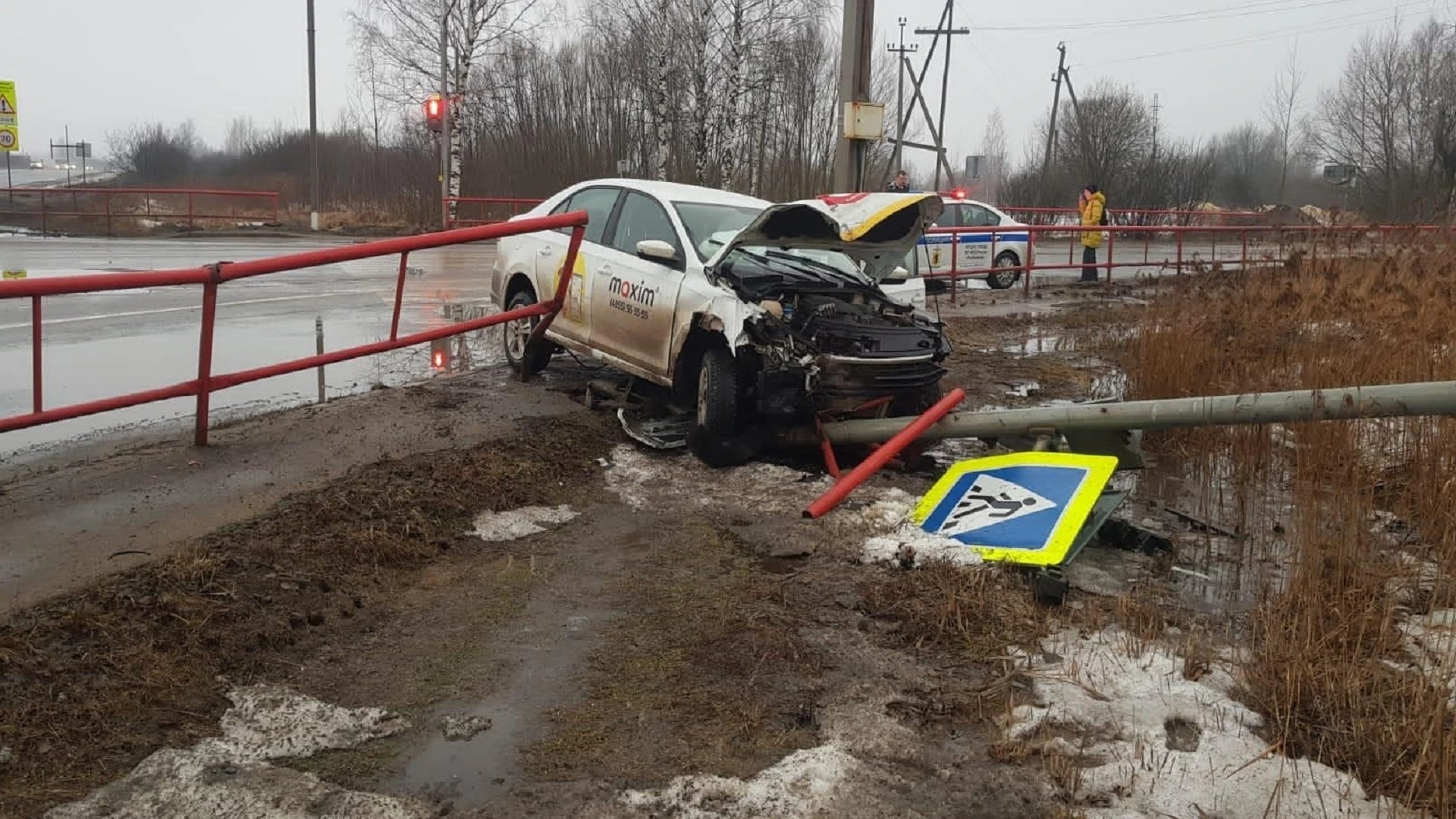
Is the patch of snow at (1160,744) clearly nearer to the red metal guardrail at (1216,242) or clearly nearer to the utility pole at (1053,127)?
the red metal guardrail at (1216,242)

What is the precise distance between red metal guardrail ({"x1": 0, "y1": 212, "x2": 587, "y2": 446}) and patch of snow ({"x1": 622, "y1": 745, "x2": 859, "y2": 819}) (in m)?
3.74

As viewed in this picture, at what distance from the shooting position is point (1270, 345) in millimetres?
8922

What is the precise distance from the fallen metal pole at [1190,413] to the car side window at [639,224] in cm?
190

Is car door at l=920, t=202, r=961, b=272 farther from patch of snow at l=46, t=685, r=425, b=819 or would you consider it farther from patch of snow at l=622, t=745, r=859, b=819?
patch of snow at l=46, t=685, r=425, b=819

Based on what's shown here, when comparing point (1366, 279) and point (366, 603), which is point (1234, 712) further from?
point (1366, 279)

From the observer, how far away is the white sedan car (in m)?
6.29

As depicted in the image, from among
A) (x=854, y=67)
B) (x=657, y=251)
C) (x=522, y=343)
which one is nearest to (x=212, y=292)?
(x=657, y=251)

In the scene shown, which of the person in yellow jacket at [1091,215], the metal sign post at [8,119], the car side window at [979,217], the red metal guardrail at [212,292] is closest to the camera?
the red metal guardrail at [212,292]

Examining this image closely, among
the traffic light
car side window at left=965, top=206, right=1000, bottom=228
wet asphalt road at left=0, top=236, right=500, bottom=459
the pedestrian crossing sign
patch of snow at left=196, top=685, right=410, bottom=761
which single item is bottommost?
patch of snow at left=196, top=685, right=410, bottom=761

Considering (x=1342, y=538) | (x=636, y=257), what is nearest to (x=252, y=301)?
(x=636, y=257)

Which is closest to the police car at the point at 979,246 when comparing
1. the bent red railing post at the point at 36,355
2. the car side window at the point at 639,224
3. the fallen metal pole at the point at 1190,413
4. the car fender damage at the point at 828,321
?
the car side window at the point at 639,224

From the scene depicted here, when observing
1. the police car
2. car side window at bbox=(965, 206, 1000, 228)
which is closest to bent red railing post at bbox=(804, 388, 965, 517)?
the police car

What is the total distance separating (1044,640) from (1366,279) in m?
10.4

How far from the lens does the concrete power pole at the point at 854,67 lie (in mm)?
12414
